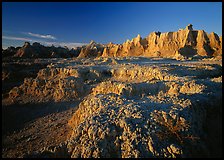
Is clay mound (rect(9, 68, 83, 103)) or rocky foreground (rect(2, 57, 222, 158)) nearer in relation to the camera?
rocky foreground (rect(2, 57, 222, 158))

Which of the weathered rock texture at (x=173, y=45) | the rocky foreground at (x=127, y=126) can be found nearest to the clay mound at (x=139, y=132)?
the rocky foreground at (x=127, y=126)

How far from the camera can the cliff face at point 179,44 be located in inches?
1604

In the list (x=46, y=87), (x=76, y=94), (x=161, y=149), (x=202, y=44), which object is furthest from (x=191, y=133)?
(x=202, y=44)

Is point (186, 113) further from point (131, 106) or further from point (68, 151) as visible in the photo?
point (68, 151)

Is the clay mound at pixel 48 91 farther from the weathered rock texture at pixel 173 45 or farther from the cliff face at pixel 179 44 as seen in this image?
the cliff face at pixel 179 44

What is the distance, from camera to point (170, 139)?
5.14 m

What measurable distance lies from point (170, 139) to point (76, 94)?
9868 mm

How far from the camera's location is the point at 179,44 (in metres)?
42.3

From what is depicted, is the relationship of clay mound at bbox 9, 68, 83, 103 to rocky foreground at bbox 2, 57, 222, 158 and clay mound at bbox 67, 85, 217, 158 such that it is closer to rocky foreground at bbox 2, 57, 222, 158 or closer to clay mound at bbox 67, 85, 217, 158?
rocky foreground at bbox 2, 57, 222, 158

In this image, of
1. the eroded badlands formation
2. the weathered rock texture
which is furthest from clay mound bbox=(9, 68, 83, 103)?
the weathered rock texture

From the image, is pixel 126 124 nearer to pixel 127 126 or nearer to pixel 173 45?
pixel 127 126

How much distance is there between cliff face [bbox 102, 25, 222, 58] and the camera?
40.8 meters

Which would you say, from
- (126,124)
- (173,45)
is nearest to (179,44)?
(173,45)

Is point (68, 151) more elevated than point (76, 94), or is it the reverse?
point (76, 94)
